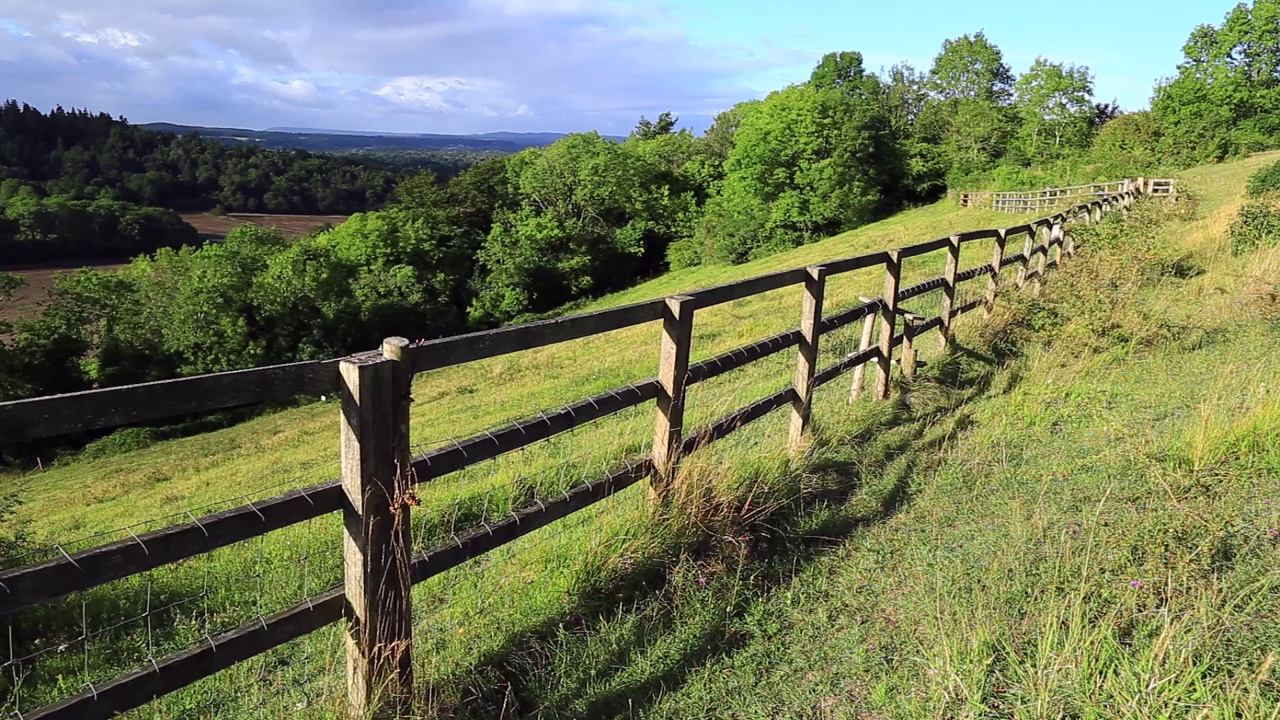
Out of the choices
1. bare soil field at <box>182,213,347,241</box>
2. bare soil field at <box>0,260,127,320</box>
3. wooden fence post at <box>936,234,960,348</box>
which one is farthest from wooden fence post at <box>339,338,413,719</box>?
bare soil field at <box>182,213,347,241</box>

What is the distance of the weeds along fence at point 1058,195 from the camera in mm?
27469

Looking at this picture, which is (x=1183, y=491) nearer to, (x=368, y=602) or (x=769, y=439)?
(x=769, y=439)

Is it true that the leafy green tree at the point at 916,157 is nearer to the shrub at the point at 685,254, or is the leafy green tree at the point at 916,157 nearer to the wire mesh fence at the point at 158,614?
the shrub at the point at 685,254

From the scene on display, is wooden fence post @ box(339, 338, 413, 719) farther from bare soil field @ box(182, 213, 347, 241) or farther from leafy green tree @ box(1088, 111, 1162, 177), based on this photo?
bare soil field @ box(182, 213, 347, 241)

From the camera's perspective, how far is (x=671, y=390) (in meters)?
4.36

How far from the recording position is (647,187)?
192 ft

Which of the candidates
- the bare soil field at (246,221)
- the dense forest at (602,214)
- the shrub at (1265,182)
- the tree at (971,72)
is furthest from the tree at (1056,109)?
the bare soil field at (246,221)

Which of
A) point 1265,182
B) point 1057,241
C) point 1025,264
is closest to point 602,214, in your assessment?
point 1265,182

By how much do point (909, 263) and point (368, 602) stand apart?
19769 millimetres

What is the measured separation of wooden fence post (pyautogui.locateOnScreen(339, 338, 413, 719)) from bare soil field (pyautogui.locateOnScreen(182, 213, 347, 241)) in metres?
91.4

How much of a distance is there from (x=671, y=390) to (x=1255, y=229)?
13666 millimetres

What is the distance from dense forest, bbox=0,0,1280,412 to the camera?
3869cm

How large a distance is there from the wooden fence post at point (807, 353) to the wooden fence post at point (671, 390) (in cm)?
160

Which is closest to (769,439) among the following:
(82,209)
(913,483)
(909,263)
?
(913,483)
